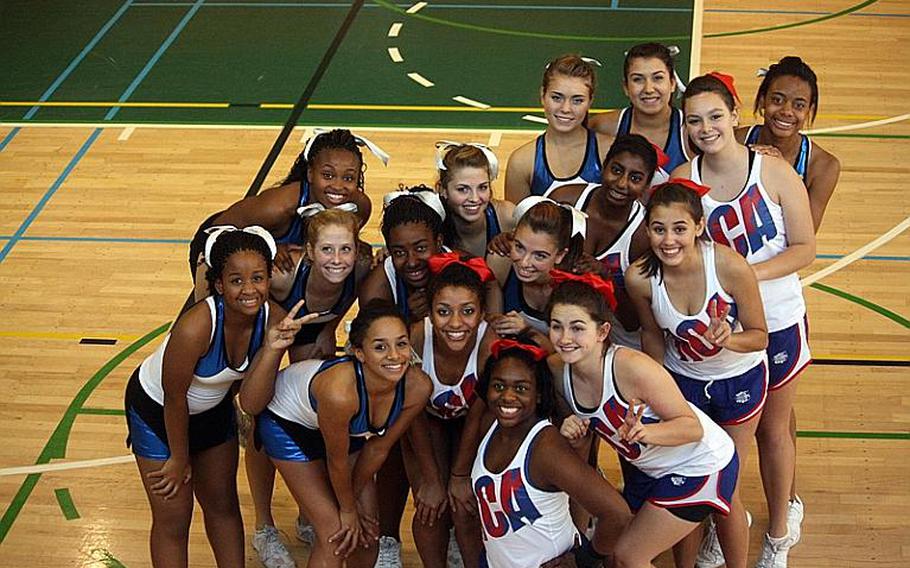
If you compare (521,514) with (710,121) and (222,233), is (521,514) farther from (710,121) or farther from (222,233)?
(710,121)

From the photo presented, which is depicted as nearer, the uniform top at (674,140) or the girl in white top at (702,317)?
the girl in white top at (702,317)

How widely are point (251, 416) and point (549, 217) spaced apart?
115 cm

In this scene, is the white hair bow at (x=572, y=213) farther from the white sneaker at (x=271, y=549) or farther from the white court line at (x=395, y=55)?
the white court line at (x=395, y=55)

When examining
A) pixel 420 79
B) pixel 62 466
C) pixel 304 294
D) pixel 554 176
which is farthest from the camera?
pixel 420 79

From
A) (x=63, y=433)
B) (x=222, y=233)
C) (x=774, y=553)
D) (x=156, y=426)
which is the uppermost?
(x=222, y=233)

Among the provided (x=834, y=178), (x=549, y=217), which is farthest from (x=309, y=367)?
(x=834, y=178)

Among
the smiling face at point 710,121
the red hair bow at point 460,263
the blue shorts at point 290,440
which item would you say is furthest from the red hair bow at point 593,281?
the blue shorts at point 290,440

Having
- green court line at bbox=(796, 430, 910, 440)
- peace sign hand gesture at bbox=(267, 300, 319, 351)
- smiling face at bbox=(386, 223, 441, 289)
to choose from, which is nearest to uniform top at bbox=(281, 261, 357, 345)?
smiling face at bbox=(386, 223, 441, 289)

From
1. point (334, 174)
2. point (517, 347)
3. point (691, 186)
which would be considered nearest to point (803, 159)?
point (691, 186)

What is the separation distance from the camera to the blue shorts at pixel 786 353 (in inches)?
172

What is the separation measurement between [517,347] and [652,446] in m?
0.49

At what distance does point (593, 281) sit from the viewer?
3.93 metres

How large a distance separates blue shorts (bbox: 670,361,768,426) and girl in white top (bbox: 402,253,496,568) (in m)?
0.67

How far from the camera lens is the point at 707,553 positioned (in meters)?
4.65
